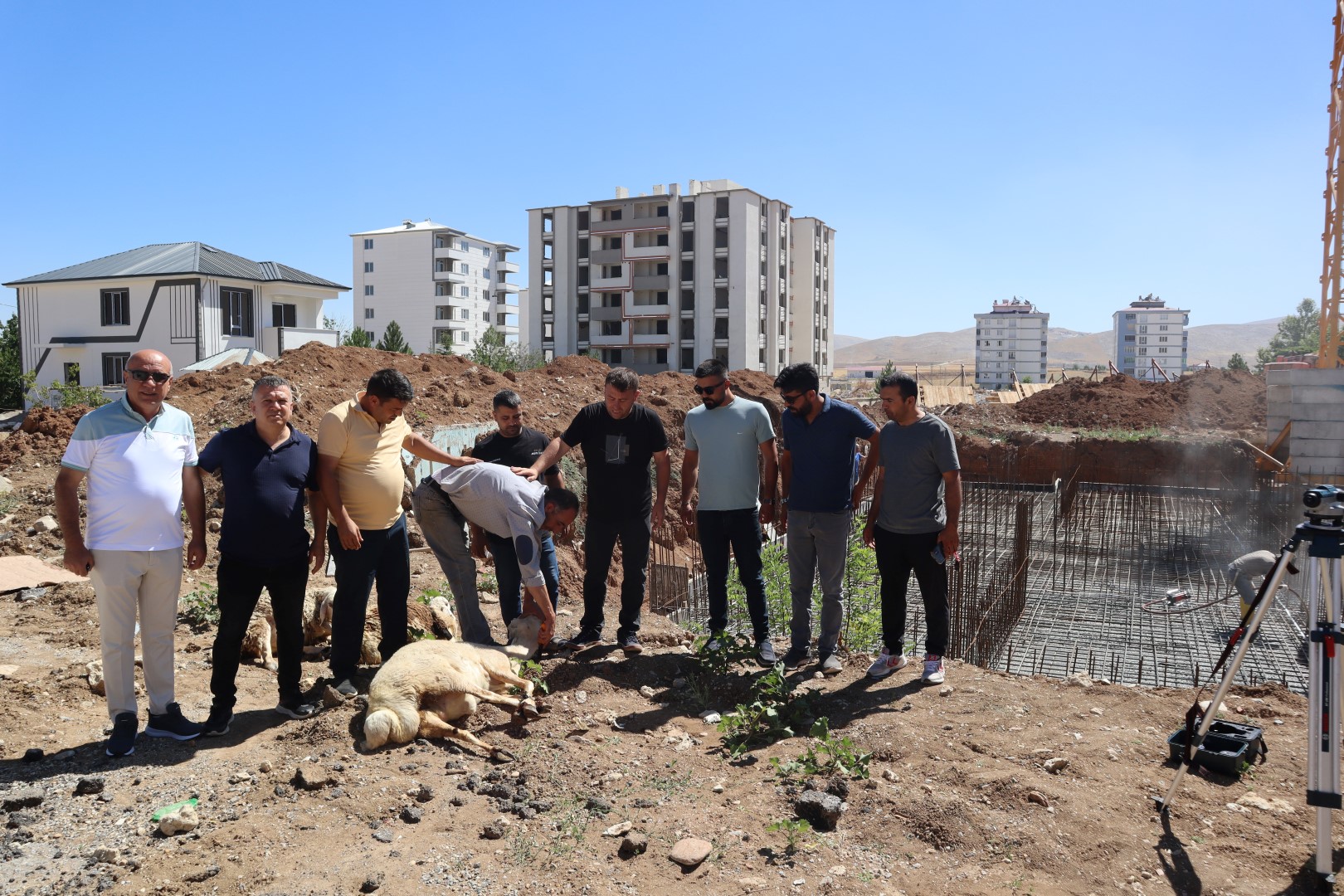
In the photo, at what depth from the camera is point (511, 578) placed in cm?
450

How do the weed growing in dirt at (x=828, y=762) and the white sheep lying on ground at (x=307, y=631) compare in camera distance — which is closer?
the weed growing in dirt at (x=828, y=762)

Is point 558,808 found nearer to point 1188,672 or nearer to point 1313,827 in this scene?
point 1313,827

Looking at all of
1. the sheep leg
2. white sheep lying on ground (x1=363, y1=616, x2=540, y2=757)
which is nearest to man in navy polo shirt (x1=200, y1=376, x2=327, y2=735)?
white sheep lying on ground (x1=363, y1=616, x2=540, y2=757)

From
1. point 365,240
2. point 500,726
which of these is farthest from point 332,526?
point 365,240

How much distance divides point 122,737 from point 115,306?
27927 mm

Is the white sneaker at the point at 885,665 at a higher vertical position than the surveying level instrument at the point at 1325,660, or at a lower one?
lower

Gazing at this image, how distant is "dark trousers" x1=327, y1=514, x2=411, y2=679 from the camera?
389 cm

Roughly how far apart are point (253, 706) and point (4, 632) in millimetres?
2224

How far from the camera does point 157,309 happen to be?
26188mm

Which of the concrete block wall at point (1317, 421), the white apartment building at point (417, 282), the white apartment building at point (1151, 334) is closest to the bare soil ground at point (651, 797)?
the concrete block wall at point (1317, 421)

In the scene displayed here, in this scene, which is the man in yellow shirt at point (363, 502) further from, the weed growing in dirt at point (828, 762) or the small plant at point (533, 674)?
the weed growing in dirt at point (828, 762)

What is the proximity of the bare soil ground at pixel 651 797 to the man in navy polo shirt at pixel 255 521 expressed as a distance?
1.12 ft

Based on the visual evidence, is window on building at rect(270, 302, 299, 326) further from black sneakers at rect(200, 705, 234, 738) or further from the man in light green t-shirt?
black sneakers at rect(200, 705, 234, 738)

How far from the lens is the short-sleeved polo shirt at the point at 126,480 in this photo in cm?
333
